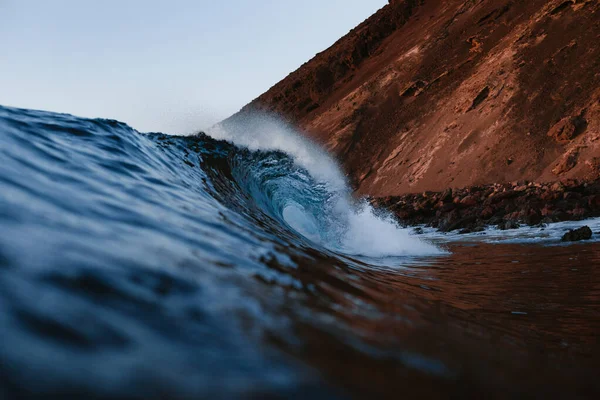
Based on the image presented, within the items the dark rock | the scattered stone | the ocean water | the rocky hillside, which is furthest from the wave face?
the rocky hillside

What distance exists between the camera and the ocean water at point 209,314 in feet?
3.12

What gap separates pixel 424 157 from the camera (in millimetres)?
22266

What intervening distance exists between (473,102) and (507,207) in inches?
428

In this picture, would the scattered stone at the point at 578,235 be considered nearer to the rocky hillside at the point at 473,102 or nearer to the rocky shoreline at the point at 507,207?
the rocky shoreline at the point at 507,207

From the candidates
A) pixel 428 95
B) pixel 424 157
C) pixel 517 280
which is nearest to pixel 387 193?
pixel 424 157

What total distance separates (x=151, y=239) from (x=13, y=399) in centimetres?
128

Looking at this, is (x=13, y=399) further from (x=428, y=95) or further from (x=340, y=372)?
(x=428, y=95)

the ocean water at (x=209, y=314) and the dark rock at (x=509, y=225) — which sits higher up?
the ocean water at (x=209, y=314)

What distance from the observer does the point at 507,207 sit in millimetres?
12719

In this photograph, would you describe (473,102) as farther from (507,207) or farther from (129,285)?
(129,285)

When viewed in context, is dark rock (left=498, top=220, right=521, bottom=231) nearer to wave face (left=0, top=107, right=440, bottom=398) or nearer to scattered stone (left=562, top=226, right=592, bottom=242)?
scattered stone (left=562, top=226, right=592, bottom=242)

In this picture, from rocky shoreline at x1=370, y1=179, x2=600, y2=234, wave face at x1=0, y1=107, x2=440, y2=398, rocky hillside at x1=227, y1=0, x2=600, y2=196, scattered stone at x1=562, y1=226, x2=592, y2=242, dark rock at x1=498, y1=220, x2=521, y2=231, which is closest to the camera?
wave face at x1=0, y1=107, x2=440, y2=398

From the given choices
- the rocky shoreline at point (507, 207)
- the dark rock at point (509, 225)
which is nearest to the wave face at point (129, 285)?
the dark rock at point (509, 225)

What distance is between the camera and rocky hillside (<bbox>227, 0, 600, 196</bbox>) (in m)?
17.1
